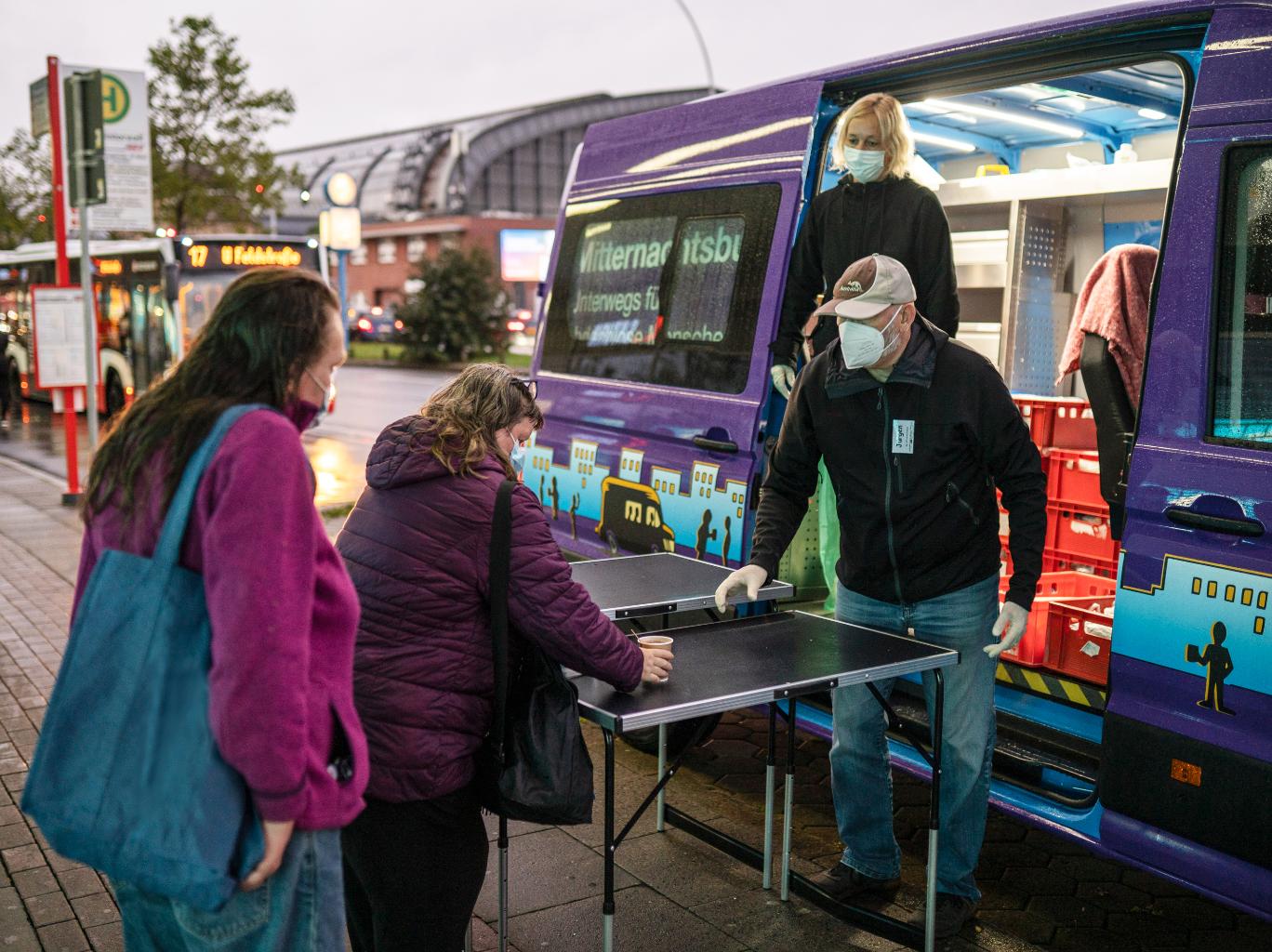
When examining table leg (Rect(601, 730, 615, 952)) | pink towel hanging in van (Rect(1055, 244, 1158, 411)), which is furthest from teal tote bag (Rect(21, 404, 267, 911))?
pink towel hanging in van (Rect(1055, 244, 1158, 411))

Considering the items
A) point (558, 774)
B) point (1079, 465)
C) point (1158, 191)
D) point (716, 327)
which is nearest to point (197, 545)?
point (558, 774)

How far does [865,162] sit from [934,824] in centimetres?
222

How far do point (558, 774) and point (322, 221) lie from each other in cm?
1614

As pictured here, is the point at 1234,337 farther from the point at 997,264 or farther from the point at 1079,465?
the point at 997,264

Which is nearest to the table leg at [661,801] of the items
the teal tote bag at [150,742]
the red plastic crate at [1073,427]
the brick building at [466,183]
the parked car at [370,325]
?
the red plastic crate at [1073,427]

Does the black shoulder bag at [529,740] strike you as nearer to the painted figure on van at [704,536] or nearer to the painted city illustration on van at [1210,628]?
the painted city illustration on van at [1210,628]

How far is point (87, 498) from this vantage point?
77.7 inches

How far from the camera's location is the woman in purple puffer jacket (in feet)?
8.72

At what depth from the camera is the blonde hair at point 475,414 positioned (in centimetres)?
276

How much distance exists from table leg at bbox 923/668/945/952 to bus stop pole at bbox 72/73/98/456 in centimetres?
805

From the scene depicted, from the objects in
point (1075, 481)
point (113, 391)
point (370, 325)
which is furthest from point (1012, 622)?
point (370, 325)

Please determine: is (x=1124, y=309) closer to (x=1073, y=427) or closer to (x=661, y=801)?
(x=1073, y=427)

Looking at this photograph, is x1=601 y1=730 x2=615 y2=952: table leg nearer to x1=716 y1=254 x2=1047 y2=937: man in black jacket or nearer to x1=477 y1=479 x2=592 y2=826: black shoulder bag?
x1=477 y1=479 x2=592 y2=826: black shoulder bag

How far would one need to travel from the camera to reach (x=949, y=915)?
351 cm
